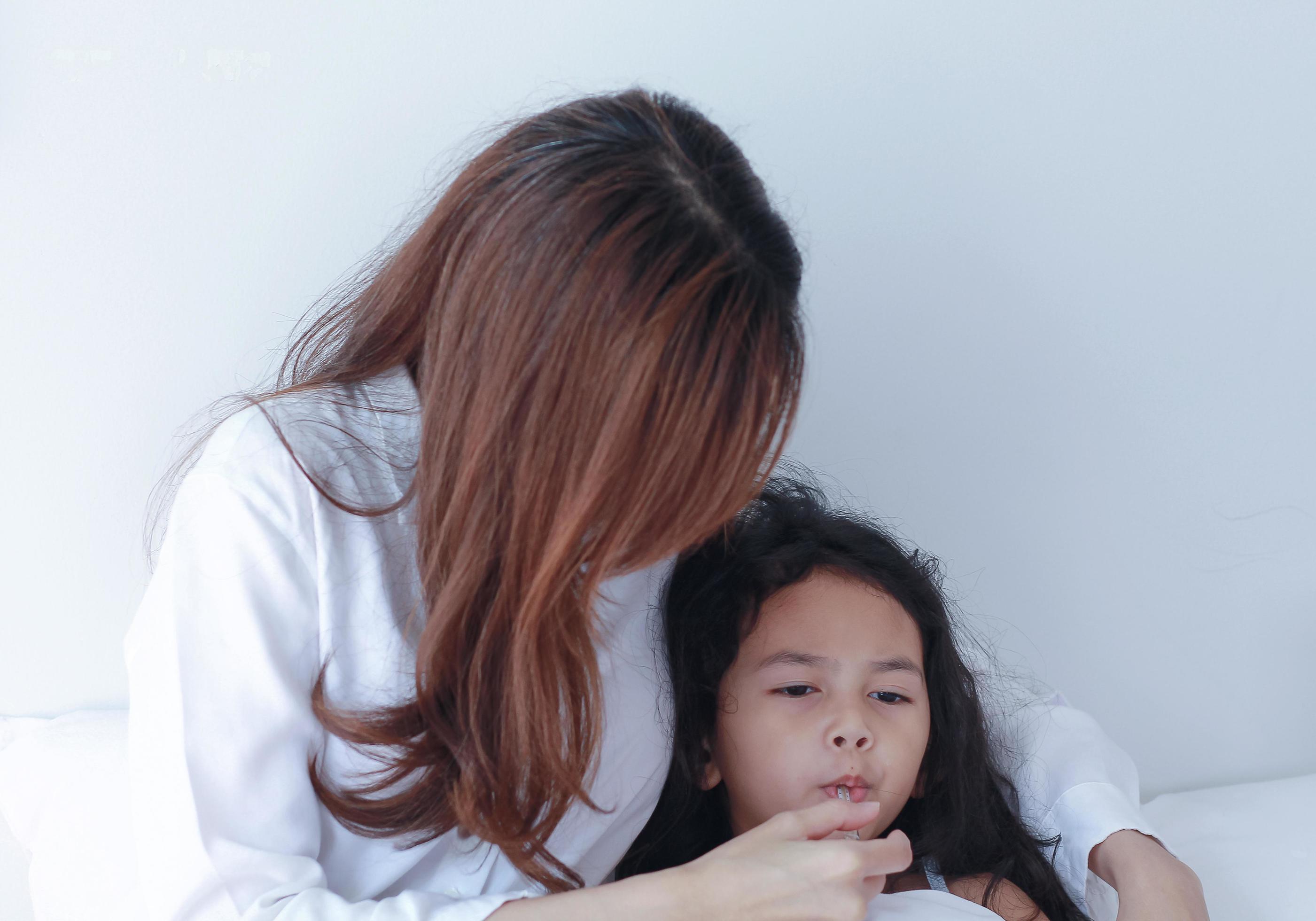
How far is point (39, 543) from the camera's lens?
1.12 m

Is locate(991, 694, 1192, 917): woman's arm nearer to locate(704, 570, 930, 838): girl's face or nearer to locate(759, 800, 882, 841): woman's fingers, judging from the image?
locate(704, 570, 930, 838): girl's face

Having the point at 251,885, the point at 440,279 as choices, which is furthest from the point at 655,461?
the point at 251,885

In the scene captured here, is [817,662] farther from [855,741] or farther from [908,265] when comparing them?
[908,265]

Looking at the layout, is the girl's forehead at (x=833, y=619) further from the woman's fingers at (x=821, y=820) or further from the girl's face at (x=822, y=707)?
the woman's fingers at (x=821, y=820)

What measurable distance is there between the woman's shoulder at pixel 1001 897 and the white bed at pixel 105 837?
0.07 m

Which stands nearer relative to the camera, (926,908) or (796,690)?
(926,908)

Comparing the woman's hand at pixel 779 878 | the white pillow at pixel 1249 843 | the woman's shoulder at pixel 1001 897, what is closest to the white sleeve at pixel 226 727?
the woman's hand at pixel 779 878

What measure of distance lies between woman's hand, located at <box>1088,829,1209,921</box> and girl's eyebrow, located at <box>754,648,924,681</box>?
0.25 m

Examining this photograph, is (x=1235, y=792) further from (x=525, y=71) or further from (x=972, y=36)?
(x=525, y=71)

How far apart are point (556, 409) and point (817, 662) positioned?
51 centimetres

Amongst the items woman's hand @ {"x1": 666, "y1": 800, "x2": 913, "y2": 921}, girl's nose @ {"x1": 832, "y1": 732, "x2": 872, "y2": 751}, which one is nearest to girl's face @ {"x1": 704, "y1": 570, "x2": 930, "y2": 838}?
girl's nose @ {"x1": 832, "y1": 732, "x2": 872, "y2": 751}

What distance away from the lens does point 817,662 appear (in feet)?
3.55

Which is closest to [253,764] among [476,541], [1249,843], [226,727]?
[226,727]

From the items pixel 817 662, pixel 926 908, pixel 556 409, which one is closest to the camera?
pixel 556 409
